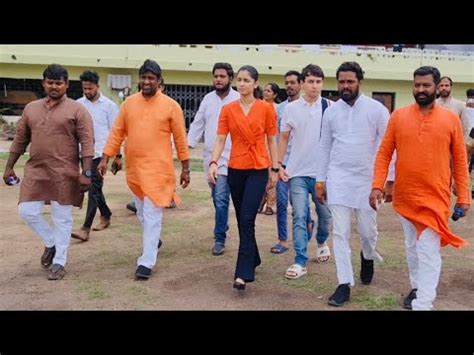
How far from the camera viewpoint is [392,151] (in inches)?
173

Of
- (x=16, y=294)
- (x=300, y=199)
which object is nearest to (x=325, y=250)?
(x=300, y=199)

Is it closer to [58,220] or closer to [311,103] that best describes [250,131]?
[311,103]

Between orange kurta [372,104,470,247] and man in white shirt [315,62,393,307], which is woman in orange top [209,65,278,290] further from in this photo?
orange kurta [372,104,470,247]

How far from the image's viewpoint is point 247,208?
4.81 metres

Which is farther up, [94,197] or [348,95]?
[348,95]

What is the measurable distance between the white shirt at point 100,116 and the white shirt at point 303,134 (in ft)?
8.02

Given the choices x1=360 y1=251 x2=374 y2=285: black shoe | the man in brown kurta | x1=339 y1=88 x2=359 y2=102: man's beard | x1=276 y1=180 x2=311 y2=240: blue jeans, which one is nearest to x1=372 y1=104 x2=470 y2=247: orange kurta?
x1=339 y1=88 x2=359 y2=102: man's beard

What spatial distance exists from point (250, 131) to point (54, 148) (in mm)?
1763

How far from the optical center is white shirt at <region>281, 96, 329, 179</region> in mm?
5383

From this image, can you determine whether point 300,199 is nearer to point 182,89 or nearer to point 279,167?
point 279,167

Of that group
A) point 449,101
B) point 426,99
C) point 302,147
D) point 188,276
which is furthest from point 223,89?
point 449,101

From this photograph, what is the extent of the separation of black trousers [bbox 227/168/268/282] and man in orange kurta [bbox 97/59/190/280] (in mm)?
676

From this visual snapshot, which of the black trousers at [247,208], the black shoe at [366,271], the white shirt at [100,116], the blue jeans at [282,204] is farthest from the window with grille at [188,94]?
the black shoe at [366,271]

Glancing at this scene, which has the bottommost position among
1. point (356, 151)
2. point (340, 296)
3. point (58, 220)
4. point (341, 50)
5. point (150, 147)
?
point (340, 296)
